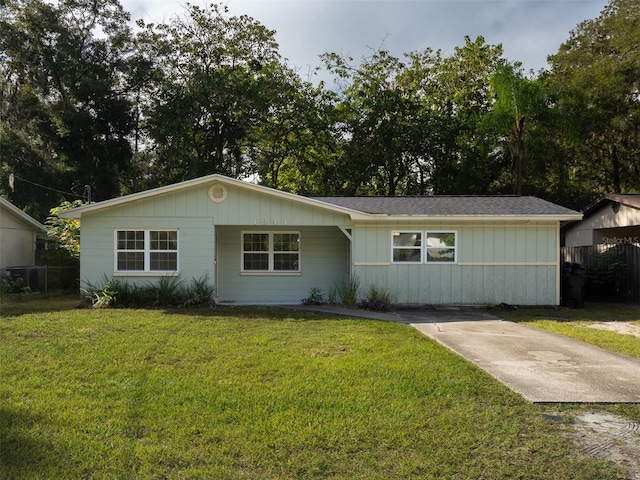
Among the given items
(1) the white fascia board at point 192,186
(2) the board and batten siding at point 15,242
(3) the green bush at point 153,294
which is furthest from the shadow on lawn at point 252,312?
(2) the board and batten siding at point 15,242

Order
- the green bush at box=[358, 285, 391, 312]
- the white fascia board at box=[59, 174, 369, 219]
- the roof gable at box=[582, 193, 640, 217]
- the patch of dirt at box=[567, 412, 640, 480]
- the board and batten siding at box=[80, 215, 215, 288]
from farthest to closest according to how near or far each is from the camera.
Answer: the roof gable at box=[582, 193, 640, 217]
the board and batten siding at box=[80, 215, 215, 288]
the white fascia board at box=[59, 174, 369, 219]
the green bush at box=[358, 285, 391, 312]
the patch of dirt at box=[567, 412, 640, 480]

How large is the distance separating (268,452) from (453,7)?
1359 cm

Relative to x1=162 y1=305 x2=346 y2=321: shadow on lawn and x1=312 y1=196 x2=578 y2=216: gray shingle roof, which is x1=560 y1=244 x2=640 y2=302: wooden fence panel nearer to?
x1=312 y1=196 x2=578 y2=216: gray shingle roof

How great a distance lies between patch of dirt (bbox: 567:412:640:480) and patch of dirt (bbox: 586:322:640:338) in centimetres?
531

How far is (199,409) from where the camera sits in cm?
420

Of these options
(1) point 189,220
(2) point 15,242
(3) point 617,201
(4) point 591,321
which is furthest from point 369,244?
(2) point 15,242

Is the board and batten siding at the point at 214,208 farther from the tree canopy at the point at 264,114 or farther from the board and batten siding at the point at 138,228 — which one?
the tree canopy at the point at 264,114

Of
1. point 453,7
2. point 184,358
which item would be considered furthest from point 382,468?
point 453,7

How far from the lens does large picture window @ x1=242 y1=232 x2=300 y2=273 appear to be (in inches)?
538

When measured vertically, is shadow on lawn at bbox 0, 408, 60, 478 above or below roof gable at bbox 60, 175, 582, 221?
below

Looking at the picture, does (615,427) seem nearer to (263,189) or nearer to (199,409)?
(199,409)

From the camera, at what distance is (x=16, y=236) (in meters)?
17.5

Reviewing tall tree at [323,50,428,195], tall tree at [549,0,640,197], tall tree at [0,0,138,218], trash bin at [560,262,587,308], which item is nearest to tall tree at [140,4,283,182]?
tall tree at [0,0,138,218]

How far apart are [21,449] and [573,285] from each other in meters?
12.8
